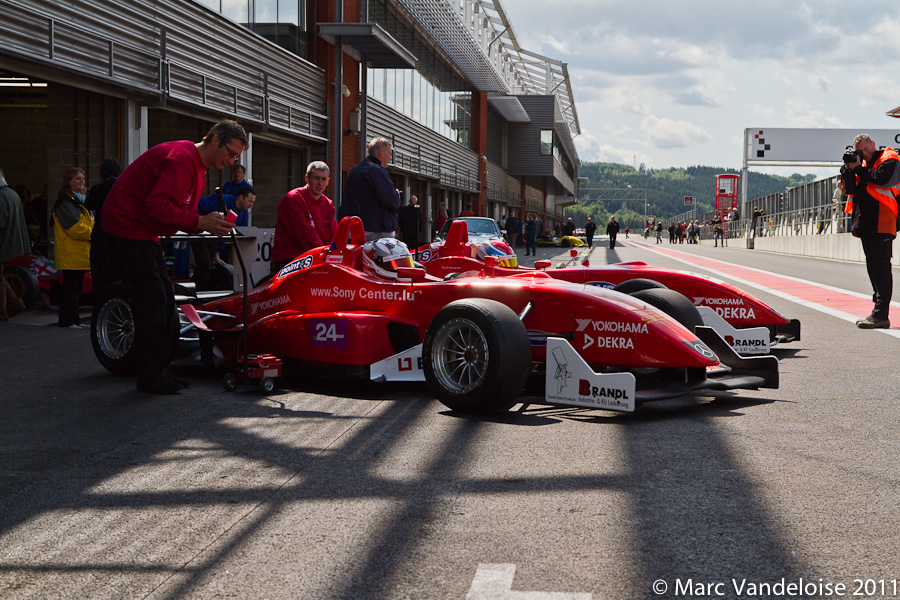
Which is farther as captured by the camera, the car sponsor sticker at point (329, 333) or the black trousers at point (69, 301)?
the black trousers at point (69, 301)

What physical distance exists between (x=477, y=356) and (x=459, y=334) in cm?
21

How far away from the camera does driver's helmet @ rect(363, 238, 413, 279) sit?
21.3 feet

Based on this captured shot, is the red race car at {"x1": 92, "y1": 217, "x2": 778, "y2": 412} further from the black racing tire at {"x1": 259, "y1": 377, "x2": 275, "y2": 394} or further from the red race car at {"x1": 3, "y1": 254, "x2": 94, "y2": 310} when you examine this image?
the red race car at {"x1": 3, "y1": 254, "x2": 94, "y2": 310}

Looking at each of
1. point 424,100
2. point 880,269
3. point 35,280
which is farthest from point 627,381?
point 424,100

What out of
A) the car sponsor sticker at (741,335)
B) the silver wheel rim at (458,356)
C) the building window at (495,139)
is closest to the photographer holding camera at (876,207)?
the car sponsor sticker at (741,335)

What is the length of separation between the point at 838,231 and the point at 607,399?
30120 mm

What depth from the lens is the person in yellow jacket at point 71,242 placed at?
1010cm

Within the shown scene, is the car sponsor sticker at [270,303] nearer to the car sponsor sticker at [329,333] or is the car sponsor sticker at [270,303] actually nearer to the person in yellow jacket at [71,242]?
the car sponsor sticker at [329,333]

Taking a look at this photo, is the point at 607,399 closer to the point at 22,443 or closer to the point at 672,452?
the point at 672,452

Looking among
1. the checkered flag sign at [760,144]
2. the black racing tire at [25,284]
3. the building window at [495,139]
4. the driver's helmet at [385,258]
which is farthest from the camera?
the checkered flag sign at [760,144]

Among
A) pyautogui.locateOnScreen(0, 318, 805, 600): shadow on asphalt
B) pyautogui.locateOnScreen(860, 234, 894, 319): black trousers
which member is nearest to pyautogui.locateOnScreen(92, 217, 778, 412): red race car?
pyautogui.locateOnScreen(0, 318, 805, 600): shadow on asphalt

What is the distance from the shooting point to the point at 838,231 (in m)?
32.3

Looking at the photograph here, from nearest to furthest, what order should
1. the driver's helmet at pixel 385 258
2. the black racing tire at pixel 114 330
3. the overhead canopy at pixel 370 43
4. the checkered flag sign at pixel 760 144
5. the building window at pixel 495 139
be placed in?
the driver's helmet at pixel 385 258
the black racing tire at pixel 114 330
the overhead canopy at pixel 370 43
the building window at pixel 495 139
the checkered flag sign at pixel 760 144

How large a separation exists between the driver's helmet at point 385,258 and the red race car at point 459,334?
0.01 meters
